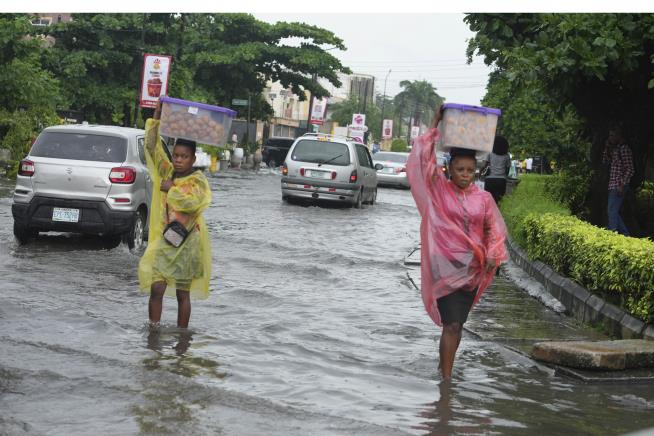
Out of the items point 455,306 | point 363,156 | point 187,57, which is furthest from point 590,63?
point 187,57

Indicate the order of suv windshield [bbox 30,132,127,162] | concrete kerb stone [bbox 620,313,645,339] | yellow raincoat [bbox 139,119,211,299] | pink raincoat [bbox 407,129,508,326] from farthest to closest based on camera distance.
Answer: suv windshield [bbox 30,132,127,162]
concrete kerb stone [bbox 620,313,645,339]
yellow raincoat [bbox 139,119,211,299]
pink raincoat [bbox 407,129,508,326]

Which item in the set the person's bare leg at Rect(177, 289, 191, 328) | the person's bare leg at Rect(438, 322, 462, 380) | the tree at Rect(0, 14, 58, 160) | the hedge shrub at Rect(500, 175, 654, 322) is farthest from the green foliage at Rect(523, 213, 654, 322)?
the tree at Rect(0, 14, 58, 160)

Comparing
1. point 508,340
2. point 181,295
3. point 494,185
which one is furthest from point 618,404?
point 494,185

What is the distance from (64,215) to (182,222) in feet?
17.6

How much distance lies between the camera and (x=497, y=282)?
1277 centimetres

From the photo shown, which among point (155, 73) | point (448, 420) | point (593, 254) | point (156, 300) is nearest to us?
point (448, 420)

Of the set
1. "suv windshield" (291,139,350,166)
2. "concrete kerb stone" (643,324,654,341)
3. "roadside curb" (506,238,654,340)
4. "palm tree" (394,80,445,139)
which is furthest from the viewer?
"palm tree" (394,80,445,139)

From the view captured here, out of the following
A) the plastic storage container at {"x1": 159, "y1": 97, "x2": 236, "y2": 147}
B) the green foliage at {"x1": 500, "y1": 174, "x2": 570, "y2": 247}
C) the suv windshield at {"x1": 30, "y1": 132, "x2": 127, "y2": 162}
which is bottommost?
the green foliage at {"x1": 500, "y1": 174, "x2": 570, "y2": 247}

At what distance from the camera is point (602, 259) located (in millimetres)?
9281

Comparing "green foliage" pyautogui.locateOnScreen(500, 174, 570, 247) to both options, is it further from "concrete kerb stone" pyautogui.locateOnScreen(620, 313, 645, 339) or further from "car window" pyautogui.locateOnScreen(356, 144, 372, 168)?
"car window" pyautogui.locateOnScreen(356, 144, 372, 168)

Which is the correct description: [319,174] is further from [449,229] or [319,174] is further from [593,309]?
[449,229]

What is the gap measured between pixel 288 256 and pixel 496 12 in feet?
13.8

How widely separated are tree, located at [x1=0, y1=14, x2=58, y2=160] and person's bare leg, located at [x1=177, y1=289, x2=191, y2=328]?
2022cm

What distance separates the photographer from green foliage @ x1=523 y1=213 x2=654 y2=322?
8.24 meters
